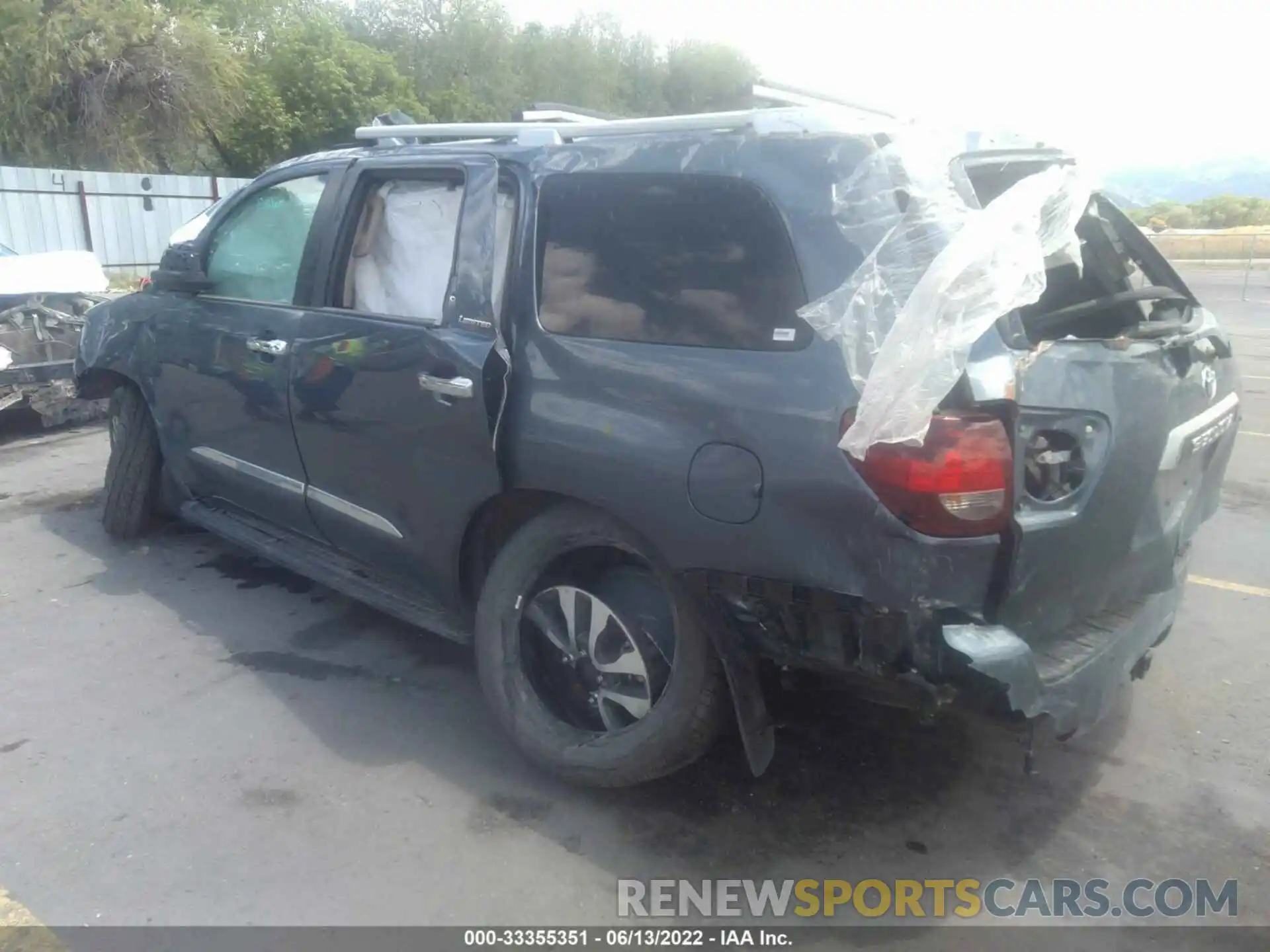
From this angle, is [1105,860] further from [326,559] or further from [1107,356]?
[326,559]

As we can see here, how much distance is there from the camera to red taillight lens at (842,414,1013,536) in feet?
7.88

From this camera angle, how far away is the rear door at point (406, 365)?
10.9 feet

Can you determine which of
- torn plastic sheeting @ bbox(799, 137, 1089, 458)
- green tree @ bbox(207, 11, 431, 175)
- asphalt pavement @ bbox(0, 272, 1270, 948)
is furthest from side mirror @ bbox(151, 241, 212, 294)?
green tree @ bbox(207, 11, 431, 175)

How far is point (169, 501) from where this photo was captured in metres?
5.11

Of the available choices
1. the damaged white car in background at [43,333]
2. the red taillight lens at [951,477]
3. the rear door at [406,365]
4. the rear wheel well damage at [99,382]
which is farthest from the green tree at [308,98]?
the red taillight lens at [951,477]

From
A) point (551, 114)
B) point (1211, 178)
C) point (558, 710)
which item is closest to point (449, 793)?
point (558, 710)

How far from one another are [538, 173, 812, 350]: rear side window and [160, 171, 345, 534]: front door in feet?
4.44

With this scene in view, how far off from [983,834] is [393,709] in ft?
6.57

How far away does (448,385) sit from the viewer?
3.31 meters

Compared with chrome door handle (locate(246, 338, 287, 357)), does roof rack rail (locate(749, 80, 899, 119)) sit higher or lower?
higher

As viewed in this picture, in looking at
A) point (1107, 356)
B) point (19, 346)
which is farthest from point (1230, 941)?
point (19, 346)

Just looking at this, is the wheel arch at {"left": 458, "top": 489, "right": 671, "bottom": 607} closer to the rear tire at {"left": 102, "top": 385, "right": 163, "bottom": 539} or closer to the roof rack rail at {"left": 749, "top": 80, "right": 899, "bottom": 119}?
the roof rack rail at {"left": 749, "top": 80, "right": 899, "bottom": 119}

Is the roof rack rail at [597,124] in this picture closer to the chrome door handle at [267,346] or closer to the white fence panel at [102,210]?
the chrome door handle at [267,346]

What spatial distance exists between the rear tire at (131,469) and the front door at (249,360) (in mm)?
397
